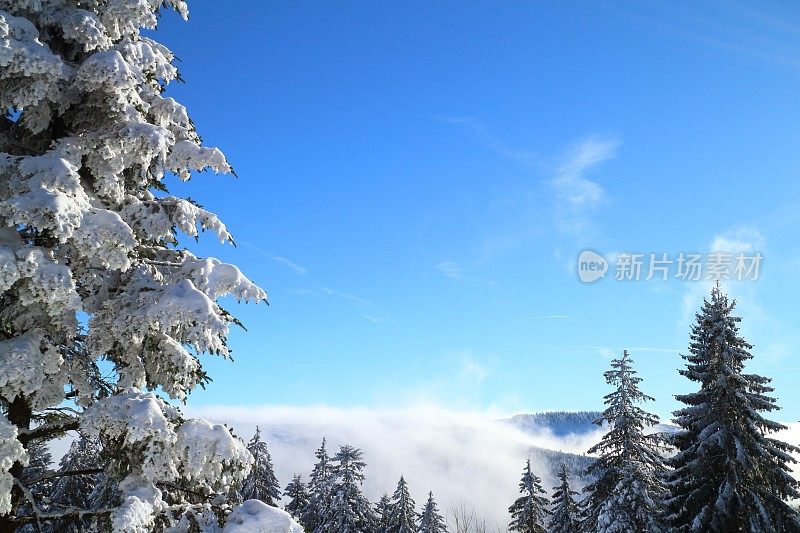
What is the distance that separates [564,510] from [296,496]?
2361cm

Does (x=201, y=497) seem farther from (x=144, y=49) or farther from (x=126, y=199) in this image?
(x=144, y=49)

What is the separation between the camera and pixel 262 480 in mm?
44188

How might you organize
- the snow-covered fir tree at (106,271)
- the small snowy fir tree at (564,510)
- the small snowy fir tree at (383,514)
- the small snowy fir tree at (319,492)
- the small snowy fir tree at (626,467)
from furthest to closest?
1. the small snowy fir tree at (383,514)
2. the small snowy fir tree at (319,492)
3. the small snowy fir tree at (564,510)
4. the small snowy fir tree at (626,467)
5. the snow-covered fir tree at (106,271)

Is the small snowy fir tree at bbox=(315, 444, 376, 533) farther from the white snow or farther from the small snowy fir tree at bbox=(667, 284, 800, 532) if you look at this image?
the white snow

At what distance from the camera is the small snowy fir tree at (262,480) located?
1663 inches

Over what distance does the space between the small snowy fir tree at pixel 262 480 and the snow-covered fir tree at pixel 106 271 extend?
3754cm

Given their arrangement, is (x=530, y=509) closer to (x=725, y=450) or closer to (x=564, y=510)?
(x=564, y=510)

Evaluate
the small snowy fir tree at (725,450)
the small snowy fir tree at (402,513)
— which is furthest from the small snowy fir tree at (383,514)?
the small snowy fir tree at (725,450)

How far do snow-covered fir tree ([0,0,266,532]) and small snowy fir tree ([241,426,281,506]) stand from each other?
123 feet

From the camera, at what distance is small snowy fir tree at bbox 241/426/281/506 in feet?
139

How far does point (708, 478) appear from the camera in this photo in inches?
832

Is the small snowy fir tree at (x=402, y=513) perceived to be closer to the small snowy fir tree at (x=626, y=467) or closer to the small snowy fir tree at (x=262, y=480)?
the small snowy fir tree at (x=262, y=480)

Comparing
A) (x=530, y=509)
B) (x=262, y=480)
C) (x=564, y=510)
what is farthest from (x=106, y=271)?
(x=262, y=480)

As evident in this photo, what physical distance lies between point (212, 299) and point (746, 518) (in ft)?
68.4
